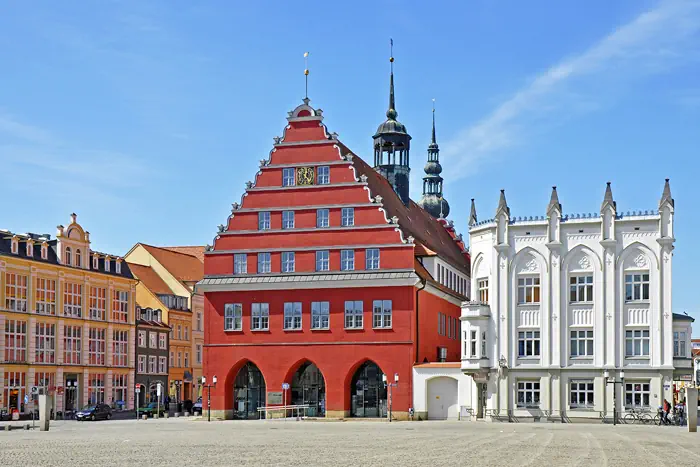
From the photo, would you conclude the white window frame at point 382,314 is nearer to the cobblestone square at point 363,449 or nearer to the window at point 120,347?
the cobblestone square at point 363,449

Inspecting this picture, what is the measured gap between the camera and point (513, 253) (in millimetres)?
65625

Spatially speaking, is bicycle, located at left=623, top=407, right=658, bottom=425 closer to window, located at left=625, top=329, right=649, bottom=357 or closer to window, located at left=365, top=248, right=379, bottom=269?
window, located at left=625, top=329, right=649, bottom=357

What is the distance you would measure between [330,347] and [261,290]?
6239mm

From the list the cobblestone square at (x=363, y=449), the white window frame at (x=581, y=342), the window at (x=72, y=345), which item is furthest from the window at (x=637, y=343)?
the window at (x=72, y=345)

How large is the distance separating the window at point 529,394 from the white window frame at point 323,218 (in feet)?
55.8

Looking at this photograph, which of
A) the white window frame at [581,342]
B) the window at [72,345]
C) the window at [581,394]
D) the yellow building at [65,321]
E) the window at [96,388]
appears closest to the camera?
the window at [581,394]

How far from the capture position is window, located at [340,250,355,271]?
7156 centimetres

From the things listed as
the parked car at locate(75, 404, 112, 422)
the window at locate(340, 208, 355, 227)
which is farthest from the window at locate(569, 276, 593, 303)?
the parked car at locate(75, 404, 112, 422)

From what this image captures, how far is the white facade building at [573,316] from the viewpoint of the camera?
204 feet

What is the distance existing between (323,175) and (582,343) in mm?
20839

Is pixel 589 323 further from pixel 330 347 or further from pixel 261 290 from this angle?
pixel 261 290

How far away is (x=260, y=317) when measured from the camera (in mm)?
73000

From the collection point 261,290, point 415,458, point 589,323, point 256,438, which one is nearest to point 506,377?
point 589,323

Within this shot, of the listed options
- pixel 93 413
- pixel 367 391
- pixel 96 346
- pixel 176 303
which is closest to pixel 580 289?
pixel 367 391
